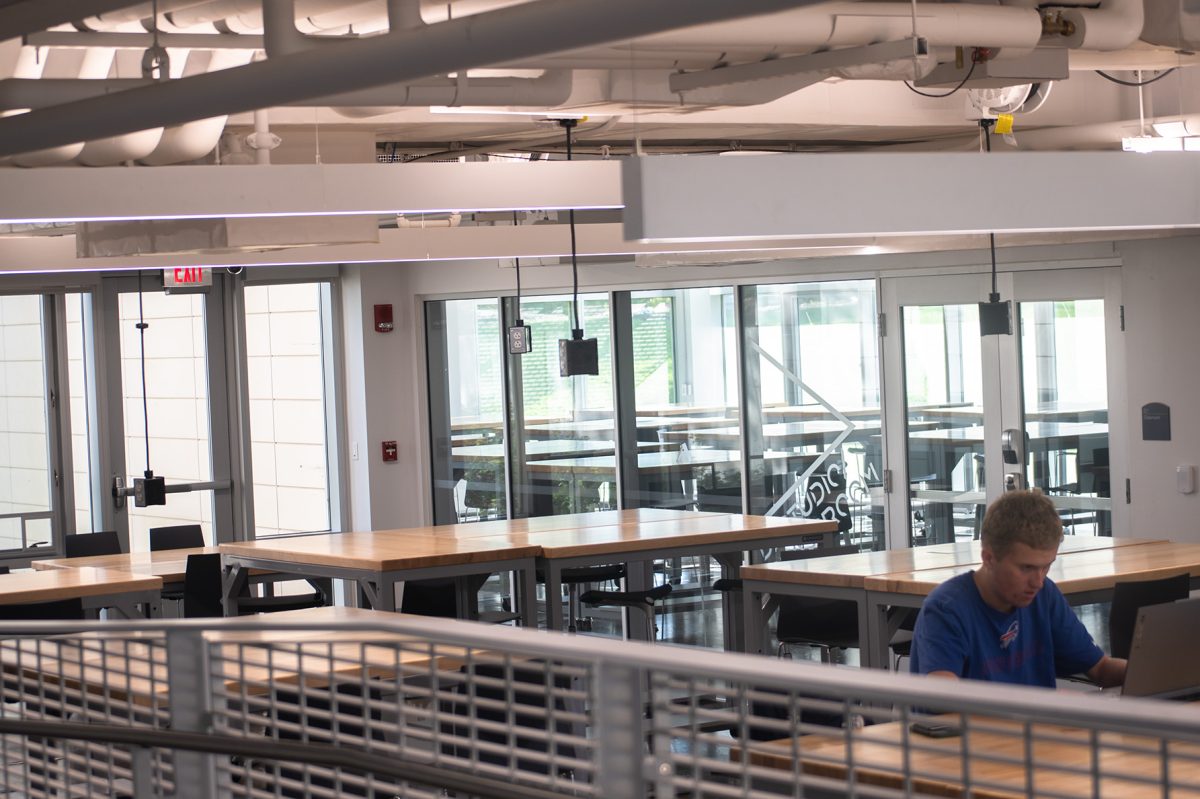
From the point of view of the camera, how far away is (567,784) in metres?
2.28

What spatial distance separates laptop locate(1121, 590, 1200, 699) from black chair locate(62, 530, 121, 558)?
22.2 feet

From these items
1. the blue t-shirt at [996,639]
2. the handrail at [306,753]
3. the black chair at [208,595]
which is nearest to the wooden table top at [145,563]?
the black chair at [208,595]

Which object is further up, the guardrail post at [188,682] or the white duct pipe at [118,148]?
the white duct pipe at [118,148]

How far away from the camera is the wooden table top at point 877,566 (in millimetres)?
5754

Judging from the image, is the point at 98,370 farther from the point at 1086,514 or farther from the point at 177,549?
the point at 1086,514

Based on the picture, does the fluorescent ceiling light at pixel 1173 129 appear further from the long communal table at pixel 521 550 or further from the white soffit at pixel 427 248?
the long communal table at pixel 521 550

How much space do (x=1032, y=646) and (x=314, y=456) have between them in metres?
8.79

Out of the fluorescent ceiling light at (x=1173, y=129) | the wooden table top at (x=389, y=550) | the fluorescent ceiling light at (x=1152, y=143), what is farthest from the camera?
the wooden table top at (x=389, y=550)

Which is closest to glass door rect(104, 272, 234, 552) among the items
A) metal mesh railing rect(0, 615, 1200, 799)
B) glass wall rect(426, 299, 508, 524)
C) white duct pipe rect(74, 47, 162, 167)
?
glass wall rect(426, 299, 508, 524)

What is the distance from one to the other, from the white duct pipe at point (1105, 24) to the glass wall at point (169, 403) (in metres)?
8.10

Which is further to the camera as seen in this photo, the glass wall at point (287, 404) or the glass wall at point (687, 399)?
the glass wall at point (287, 404)

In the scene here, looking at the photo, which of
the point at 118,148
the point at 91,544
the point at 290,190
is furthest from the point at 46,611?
the point at 290,190

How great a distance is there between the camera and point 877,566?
5.99 metres

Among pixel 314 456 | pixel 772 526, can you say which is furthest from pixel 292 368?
pixel 772 526
